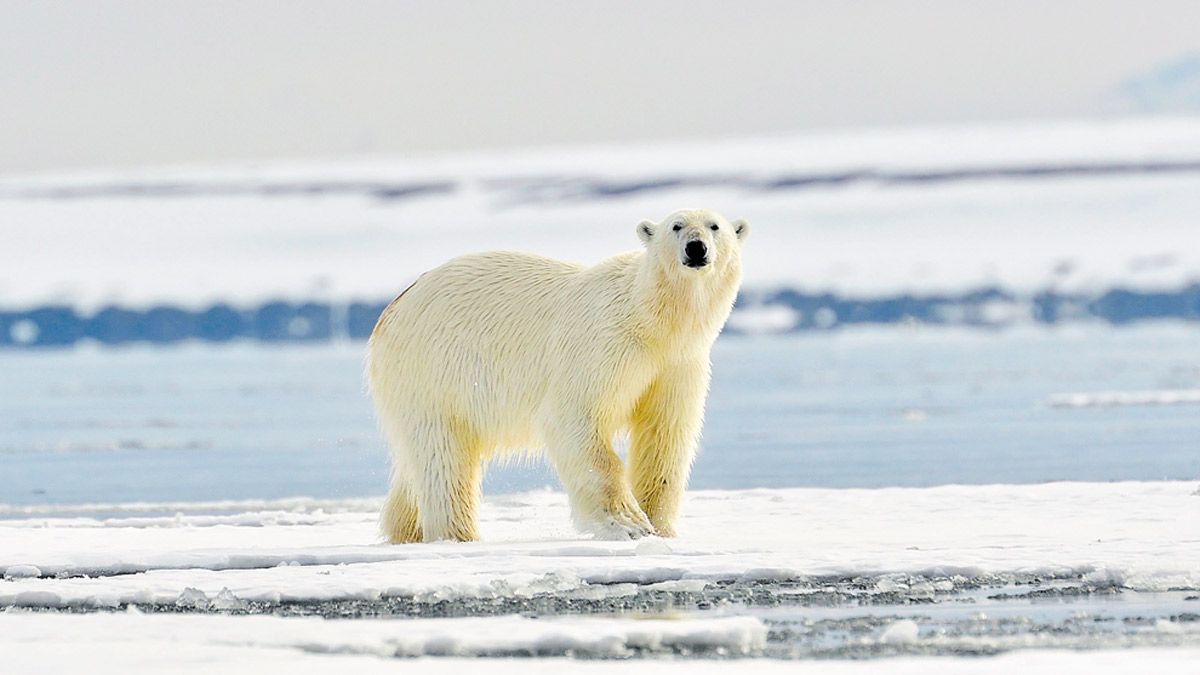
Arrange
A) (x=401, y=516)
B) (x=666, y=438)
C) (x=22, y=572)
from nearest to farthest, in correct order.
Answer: (x=22, y=572)
(x=666, y=438)
(x=401, y=516)

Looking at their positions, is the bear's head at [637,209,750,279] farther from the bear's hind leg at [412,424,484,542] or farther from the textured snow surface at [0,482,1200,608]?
the bear's hind leg at [412,424,484,542]

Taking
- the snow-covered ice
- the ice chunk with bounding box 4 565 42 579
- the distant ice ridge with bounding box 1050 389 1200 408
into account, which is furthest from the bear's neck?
the distant ice ridge with bounding box 1050 389 1200 408

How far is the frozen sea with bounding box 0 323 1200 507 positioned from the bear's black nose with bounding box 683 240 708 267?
385 cm

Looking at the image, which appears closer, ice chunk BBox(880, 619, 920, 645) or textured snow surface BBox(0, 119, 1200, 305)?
ice chunk BBox(880, 619, 920, 645)

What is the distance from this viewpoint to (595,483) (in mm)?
7332

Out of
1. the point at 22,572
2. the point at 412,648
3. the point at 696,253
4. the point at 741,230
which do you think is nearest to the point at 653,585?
the point at 412,648

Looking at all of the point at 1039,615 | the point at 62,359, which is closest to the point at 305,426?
the point at 1039,615

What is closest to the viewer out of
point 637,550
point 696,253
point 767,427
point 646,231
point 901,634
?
point 901,634

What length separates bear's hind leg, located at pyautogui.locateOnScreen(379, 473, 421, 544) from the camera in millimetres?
8109

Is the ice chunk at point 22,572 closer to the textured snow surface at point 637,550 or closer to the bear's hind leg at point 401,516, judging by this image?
the textured snow surface at point 637,550

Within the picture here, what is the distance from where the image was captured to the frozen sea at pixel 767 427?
1182 cm

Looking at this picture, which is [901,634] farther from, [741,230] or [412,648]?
[741,230]

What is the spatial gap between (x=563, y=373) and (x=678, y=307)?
569 mm

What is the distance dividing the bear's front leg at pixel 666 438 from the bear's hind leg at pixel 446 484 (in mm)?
735
